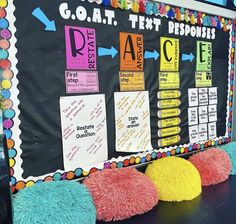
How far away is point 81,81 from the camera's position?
137 centimetres

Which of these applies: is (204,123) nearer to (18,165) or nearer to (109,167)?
(109,167)

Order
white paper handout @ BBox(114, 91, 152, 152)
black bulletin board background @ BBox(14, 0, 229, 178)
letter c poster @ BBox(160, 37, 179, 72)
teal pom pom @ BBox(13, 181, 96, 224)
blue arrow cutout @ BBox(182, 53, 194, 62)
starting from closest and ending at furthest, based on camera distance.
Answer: teal pom pom @ BBox(13, 181, 96, 224) < black bulletin board background @ BBox(14, 0, 229, 178) < white paper handout @ BBox(114, 91, 152, 152) < letter c poster @ BBox(160, 37, 179, 72) < blue arrow cutout @ BBox(182, 53, 194, 62)

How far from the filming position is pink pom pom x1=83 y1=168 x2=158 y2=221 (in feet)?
4.14

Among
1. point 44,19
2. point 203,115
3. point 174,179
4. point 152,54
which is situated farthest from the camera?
point 203,115

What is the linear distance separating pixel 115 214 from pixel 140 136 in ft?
1.61

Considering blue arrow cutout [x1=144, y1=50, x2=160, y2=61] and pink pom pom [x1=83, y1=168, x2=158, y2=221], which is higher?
blue arrow cutout [x1=144, y1=50, x2=160, y2=61]

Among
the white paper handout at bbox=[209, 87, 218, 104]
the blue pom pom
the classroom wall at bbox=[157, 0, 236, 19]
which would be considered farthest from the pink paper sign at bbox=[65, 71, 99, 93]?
the white paper handout at bbox=[209, 87, 218, 104]

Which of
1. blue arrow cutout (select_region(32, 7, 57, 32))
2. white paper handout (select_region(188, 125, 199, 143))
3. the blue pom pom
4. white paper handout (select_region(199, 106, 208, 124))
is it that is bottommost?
white paper handout (select_region(188, 125, 199, 143))

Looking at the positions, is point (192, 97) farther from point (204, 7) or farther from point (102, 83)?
point (102, 83)

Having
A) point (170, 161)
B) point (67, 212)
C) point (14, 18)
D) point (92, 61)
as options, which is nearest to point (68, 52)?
point (92, 61)

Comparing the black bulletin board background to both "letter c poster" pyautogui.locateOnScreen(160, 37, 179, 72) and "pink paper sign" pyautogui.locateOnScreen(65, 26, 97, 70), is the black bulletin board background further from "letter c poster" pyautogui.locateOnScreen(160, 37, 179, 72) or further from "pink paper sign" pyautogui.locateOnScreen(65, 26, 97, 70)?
"letter c poster" pyautogui.locateOnScreen(160, 37, 179, 72)

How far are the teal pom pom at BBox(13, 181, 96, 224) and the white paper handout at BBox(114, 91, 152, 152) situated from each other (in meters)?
0.41

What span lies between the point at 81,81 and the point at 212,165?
3.06ft

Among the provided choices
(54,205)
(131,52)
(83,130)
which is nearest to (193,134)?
(131,52)
